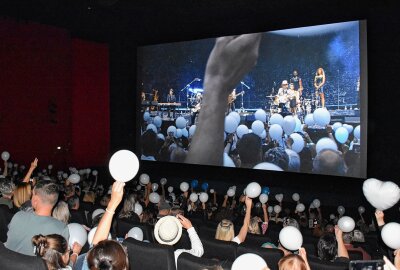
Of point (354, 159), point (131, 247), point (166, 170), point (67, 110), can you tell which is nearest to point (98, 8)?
point (67, 110)

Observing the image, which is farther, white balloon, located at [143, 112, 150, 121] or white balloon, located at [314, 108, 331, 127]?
white balloon, located at [143, 112, 150, 121]

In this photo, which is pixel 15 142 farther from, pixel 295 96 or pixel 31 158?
pixel 295 96

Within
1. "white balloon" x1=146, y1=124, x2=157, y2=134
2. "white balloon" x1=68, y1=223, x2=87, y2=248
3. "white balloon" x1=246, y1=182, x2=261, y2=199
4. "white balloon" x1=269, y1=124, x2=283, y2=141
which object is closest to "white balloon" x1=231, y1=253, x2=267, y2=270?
"white balloon" x1=68, y1=223, x2=87, y2=248

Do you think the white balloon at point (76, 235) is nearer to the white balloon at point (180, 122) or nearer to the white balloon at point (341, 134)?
the white balloon at point (341, 134)

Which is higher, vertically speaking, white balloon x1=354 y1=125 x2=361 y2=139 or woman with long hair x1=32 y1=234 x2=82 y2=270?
white balloon x1=354 y1=125 x2=361 y2=139

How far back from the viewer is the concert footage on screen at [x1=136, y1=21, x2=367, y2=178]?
7.99m

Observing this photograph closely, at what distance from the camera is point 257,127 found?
29.9 feet

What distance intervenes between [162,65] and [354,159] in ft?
17.1

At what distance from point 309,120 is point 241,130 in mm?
1623

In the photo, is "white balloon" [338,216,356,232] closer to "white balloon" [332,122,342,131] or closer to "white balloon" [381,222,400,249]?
"white balloon" [381,222,400,249]

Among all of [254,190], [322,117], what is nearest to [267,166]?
[322,117]

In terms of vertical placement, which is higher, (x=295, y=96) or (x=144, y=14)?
(x=144, y=14)

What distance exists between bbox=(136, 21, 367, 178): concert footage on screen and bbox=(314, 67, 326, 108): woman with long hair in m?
0.02

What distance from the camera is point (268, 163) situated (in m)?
9.09
